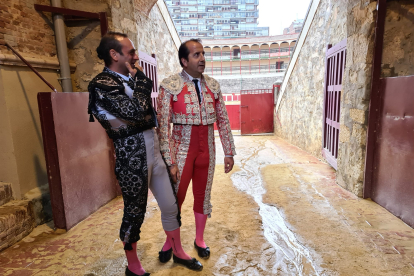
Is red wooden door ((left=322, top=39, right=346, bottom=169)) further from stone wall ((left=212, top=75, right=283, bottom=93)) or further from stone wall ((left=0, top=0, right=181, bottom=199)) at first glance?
stone wall ((left=212, top=75, right=283, bottom=93))

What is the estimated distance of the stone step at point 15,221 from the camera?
2.21 m

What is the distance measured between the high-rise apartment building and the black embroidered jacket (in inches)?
1872

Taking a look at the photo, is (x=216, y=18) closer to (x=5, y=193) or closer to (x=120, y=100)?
(x=5, y=193)

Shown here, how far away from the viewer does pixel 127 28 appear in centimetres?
340

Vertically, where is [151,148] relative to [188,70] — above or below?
below

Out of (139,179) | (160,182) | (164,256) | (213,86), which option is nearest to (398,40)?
(213,86)

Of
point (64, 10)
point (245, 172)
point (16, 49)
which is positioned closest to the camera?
point (16, 49)

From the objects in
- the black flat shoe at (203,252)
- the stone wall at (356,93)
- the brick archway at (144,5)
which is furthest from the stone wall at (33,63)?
the stone wall at (356,93)

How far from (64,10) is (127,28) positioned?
76 centimetres

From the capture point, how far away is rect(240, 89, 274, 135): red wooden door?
959 centimetres

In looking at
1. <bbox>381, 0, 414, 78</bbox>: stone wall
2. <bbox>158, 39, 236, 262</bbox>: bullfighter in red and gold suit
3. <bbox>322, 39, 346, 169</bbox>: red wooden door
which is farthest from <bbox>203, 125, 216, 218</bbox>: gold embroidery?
<bbox>322, 39, 346, 169</bbox>: red wooden door

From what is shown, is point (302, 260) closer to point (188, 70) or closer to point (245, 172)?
point (188, 70)

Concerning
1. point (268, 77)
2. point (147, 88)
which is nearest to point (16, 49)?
point (147, 88)

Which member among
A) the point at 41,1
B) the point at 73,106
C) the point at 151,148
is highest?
the point at 41,1
